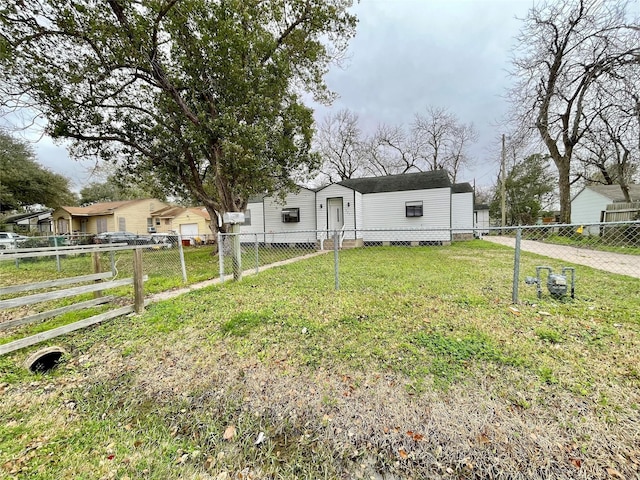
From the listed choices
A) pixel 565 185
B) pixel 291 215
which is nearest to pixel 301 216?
pixel 291 215

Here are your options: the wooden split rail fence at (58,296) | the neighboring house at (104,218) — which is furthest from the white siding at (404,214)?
the neighboring house at (104,218)

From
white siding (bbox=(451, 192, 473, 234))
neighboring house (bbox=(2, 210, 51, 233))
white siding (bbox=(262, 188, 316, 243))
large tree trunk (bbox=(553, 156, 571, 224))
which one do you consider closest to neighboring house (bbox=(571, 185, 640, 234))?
large tree trunk (bbox=(553, 156, 571, 224))

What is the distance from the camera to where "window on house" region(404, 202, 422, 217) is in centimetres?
1390

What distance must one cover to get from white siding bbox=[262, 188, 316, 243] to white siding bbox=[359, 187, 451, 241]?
3091 mm

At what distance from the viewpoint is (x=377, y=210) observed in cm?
1494

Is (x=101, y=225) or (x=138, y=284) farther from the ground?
(x=101, y=225)

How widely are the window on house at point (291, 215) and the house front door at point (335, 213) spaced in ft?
6.41

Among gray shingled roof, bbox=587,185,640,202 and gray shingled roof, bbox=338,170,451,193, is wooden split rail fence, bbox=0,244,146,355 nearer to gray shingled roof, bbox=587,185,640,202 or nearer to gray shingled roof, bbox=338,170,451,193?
gray shingled roof, bbox=338,170,451,193

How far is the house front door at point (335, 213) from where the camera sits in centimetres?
1470

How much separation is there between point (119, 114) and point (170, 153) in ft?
6.86

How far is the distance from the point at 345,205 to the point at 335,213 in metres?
0.85

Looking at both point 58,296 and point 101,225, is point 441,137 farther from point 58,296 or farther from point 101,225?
point 101,225

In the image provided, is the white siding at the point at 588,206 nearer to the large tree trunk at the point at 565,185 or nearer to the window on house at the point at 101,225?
the large tree trunk at the point at 565,185

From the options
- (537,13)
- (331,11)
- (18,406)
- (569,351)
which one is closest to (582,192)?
(537,13)
